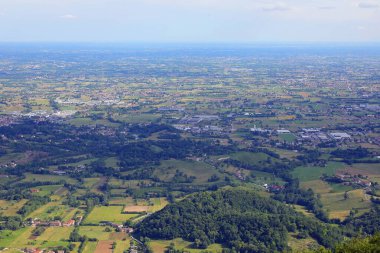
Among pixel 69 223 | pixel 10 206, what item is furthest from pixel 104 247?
pixel 10 206

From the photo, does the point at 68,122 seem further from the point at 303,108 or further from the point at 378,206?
the point at 378,206

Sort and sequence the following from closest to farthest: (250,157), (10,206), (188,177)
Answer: (10,206)
(188,177)
(250,157)

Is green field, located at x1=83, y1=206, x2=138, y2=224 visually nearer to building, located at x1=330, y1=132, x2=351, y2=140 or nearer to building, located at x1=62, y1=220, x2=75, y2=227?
building, located at x1=62, y1=220, x2=75, y2=227

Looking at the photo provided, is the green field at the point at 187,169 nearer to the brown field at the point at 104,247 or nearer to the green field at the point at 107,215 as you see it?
the green field at the point at 107,215

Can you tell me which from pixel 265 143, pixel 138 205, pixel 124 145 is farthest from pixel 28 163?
pixel 265 143

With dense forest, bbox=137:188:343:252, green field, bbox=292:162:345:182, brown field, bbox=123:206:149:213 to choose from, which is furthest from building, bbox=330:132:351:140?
brown field, bbox=123:206:149:213

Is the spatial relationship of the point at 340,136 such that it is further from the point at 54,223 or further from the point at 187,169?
the point at 54,223
